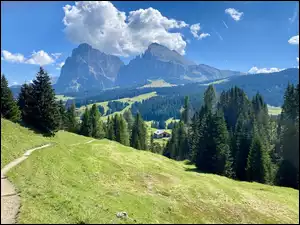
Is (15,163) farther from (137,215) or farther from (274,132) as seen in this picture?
(274,132)

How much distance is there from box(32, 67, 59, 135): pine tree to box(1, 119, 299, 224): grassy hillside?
26.2ft

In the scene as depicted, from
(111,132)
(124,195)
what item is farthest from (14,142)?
(111,132)

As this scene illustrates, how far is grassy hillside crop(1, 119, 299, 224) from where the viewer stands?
89.0ft

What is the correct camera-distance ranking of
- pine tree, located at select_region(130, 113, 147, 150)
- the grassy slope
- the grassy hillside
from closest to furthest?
the grassy hillside, the grassy slope, pine tree, located at select_region(130, 113, 147, 150)

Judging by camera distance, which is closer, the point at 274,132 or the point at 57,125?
the point at 57,125

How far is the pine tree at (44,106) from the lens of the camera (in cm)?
6575

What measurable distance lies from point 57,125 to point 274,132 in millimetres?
95814

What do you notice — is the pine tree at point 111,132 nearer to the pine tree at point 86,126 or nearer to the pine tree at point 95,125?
the pine tree at point 95,125

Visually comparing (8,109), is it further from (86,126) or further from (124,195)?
(86,126)

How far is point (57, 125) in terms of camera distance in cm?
6925

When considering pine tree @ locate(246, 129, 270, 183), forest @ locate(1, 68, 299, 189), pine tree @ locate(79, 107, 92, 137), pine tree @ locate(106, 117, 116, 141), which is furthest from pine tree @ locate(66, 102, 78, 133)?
pine tree @ locate(246, 129, 270, 183)

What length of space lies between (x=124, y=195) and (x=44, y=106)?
36.9m

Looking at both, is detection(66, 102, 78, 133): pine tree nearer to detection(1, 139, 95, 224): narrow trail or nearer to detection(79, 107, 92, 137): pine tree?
detection(79, 107, 92, 137): pine tree

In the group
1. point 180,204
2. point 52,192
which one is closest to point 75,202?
point 52,192
